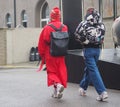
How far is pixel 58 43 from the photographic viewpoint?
316 inches

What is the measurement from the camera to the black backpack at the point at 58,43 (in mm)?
7996

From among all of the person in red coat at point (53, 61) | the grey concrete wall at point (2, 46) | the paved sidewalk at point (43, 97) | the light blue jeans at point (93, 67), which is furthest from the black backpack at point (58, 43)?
the grey concrete wall at point (2, 46)

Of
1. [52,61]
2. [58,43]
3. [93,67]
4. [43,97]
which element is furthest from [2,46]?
[93,67]

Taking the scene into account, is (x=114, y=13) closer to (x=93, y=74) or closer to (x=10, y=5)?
(x=10, y=5)

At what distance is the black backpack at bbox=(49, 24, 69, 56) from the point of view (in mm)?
7996

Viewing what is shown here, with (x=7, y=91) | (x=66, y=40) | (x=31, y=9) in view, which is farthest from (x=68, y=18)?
(x=31, y=9)

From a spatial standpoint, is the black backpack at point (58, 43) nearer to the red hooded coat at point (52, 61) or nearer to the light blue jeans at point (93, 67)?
the red hooded coat at point (52, 61)

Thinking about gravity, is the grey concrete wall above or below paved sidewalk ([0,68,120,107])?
above

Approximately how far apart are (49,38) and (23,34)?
1710 centimetres

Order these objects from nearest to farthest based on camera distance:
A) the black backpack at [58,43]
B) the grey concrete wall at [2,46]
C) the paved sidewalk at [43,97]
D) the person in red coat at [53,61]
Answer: the paved sidewalk at [43,97] < the black backpack at [58,43] < the person in red coat at [53,61] < the grey concrete wall at [2,46]

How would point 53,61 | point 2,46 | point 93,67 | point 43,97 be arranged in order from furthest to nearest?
point 2,46 < point 43,97 < point 53,61 < point 93,67

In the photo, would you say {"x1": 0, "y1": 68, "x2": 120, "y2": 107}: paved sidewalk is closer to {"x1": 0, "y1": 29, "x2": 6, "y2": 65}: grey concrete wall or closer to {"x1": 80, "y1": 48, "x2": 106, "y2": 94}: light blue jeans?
{"x1": 80, "y1": 48, "x2": 106, "y2": 94}: light blue jeans

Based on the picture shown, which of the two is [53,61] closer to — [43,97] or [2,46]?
[43,97]

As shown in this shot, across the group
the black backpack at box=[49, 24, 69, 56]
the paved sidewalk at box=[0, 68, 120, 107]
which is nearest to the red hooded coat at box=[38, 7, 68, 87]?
the black backpack at box=[49, 24, 69, 56]
